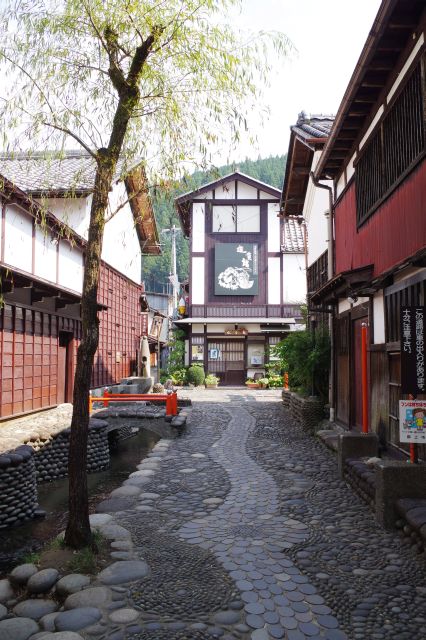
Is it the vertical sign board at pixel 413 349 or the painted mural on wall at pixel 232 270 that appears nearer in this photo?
the vertical sign board at pixel 413 349

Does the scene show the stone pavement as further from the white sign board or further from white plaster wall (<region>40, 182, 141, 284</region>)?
white plaster wall (<region>40, 182, 141, 284</region>)

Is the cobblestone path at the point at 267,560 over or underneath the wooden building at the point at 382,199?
underneath

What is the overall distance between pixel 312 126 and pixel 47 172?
10726 millimetres

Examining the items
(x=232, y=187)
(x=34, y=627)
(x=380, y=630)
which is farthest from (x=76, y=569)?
(x=232, y=187)

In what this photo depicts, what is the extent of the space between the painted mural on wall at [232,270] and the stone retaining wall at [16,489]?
2144 centimetres

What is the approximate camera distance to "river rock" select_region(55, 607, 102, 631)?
165 inches

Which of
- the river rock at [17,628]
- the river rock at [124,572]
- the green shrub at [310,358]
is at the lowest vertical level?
the river rock at [17,628]

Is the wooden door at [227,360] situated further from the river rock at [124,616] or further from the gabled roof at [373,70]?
the river rock at [124,616]

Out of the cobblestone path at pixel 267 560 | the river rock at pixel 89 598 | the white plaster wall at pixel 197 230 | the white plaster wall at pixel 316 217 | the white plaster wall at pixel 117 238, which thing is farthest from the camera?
the white plaster wall at pixel 197 230

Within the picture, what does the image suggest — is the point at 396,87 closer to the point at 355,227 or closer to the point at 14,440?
the point at 355,227

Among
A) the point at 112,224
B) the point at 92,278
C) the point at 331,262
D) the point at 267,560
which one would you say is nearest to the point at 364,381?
the point at 331,262

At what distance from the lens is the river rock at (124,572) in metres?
4.99

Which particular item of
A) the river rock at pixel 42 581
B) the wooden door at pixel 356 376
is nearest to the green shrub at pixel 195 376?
the wooden door at pixel 356 376

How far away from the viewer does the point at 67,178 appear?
1819cm
